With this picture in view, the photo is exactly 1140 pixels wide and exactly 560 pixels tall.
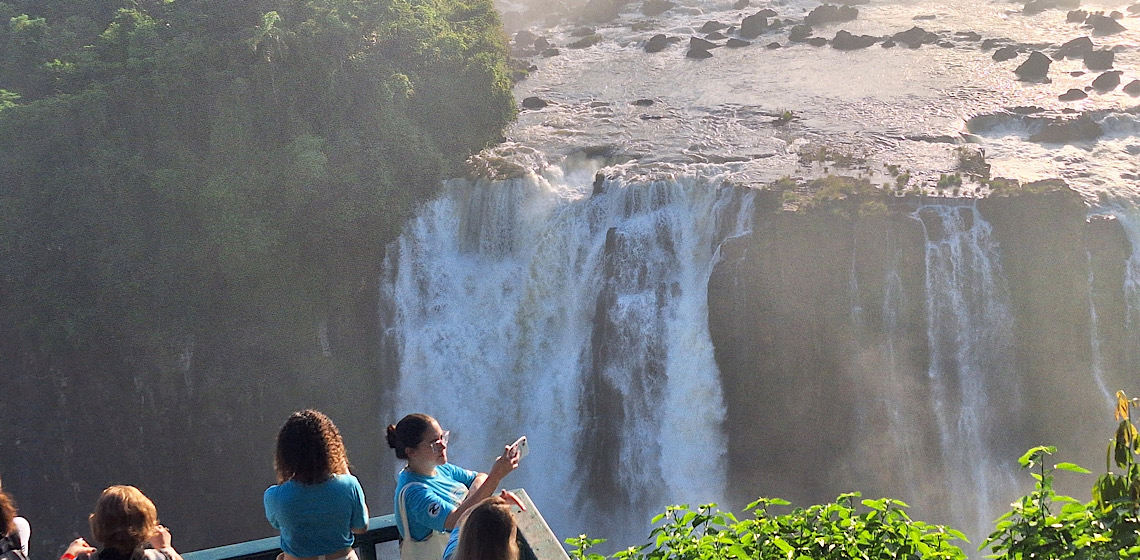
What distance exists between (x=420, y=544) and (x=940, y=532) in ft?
7.27

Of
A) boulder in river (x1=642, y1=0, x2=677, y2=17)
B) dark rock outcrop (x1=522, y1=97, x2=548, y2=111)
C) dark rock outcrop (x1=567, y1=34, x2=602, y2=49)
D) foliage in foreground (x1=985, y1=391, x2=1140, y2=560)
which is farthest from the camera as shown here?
boulder in river (x1=642, y1=0, x2=677, y2=17)

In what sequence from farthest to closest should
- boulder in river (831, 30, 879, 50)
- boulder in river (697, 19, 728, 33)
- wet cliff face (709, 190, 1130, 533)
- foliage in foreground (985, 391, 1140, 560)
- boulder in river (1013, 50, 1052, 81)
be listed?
boulder in river (697, 19, 728, 33) → boulder in river (831, 30, 879, 50) → boulder in river (1013, 50, 1052, 81) → wet cliff face (709, 190, 1130, 533) → foliage in foreground (985, 391, 1140, 560)

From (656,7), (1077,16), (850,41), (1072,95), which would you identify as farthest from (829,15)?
(1072,95)

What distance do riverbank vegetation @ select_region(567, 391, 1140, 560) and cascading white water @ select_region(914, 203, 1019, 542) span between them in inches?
490

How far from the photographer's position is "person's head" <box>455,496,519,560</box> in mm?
3809

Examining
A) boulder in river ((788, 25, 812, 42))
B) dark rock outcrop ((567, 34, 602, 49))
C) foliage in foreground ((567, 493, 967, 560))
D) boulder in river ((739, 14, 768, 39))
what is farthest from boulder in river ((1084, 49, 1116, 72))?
foliage in foreground ((567, 493, 967, 560))

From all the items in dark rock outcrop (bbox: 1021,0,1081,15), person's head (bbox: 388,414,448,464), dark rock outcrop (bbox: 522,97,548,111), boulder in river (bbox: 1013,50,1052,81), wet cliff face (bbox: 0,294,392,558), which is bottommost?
wet cliff face (bbox: 0,294,392,558)

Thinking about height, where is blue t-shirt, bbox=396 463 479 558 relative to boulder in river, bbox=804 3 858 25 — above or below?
below

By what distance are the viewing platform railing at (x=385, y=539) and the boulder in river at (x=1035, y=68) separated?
21.5 m

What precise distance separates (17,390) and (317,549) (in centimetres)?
1580

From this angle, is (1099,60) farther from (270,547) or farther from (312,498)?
(270,547)

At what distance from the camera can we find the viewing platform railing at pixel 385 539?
4.20 metres

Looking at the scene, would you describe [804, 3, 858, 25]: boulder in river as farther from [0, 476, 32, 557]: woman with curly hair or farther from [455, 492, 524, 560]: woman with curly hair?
[455, 492, 524, 560]: woman with curly hair

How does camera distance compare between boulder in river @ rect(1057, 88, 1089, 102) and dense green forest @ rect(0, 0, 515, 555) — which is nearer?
dense green forest @ rect(0, 0, 515, 555)
